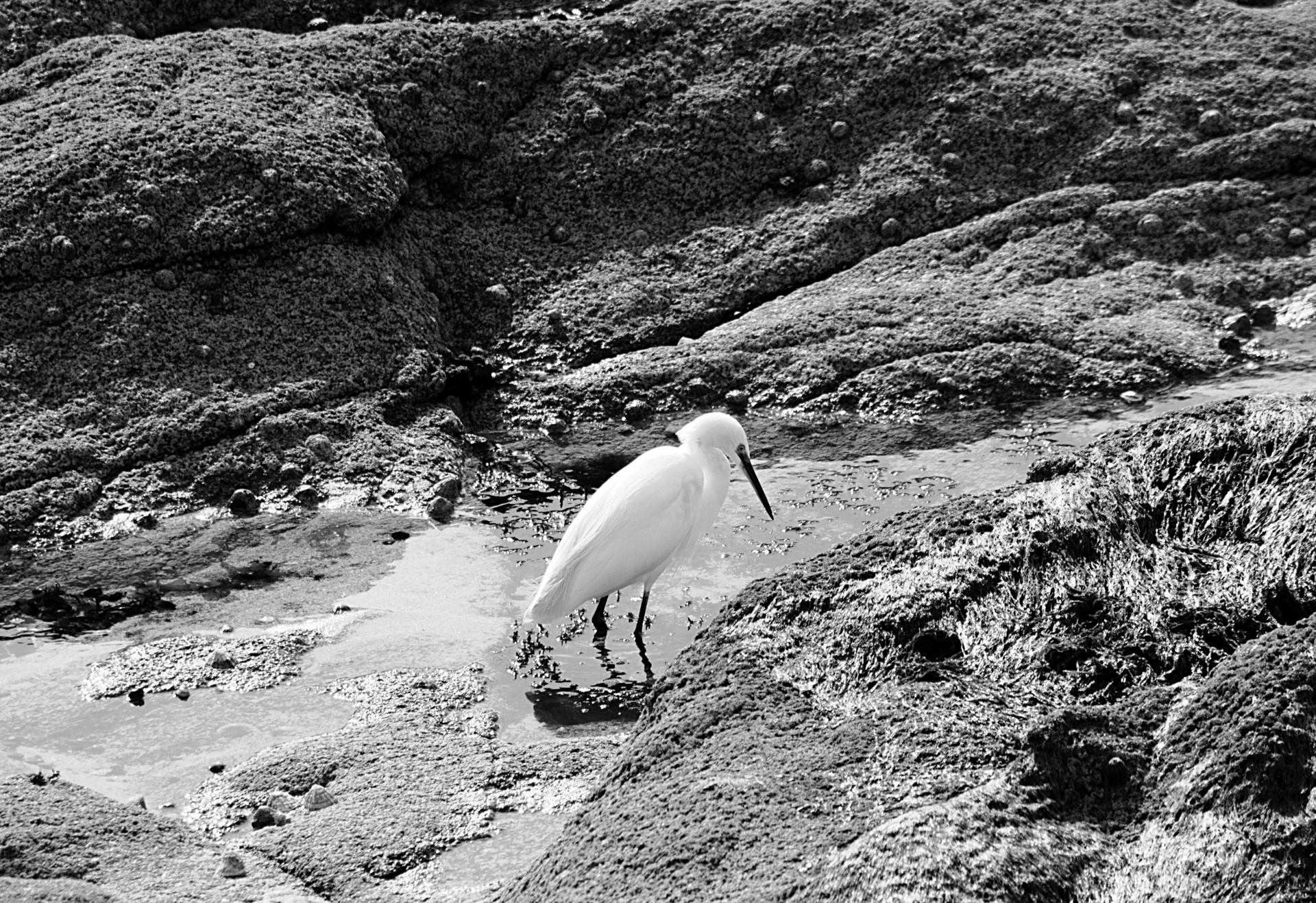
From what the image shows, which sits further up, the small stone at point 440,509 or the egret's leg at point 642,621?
the small stone at point 440,509

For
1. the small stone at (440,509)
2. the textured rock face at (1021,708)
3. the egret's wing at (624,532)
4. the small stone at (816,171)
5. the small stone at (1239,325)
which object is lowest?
the small stone at (1239,325)

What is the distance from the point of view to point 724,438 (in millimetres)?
6602

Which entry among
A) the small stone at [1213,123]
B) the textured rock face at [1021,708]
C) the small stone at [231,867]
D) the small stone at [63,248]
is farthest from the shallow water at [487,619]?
the small stone at [63,248]

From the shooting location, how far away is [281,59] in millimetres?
9008

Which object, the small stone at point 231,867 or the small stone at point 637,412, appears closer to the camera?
the small stone at point 231,867

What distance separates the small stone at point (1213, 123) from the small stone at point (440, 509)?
5.23 m

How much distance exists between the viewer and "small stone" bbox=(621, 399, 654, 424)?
781cm

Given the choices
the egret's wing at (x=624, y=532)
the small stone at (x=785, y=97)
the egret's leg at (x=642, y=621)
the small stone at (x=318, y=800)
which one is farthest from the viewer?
the small stone at (x=785, y=97)

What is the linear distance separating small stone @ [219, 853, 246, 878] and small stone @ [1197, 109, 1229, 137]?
734 cm

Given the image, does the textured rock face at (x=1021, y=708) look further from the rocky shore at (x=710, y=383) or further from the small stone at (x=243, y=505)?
the small stone at (x=243, y=505)

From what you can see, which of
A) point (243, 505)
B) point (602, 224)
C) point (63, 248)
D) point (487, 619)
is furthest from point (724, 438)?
point (63, 248)

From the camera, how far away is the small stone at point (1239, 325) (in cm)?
795

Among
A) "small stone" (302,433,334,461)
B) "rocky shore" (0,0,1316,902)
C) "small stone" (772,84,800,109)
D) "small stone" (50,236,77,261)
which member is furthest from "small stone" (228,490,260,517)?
"small stone" (772,84,800,109)

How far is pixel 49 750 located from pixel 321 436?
2653 mm
